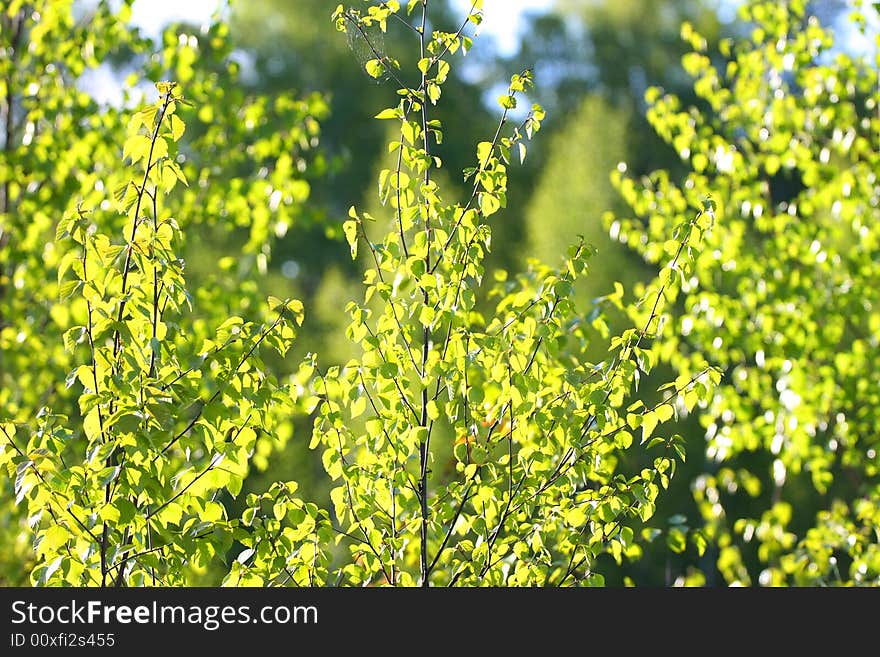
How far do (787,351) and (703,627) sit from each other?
347cm

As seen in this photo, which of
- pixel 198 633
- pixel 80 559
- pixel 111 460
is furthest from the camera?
pixel 111 460

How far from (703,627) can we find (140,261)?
1.77 m

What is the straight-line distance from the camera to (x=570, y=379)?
313cm

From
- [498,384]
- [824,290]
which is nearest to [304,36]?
[824,290]

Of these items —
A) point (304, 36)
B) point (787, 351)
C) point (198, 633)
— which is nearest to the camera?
point (198, 633)

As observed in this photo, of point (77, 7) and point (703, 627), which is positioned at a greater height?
point (77, 7)

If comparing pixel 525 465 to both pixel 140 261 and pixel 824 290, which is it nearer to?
pixel 140 261

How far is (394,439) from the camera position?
302 centimetres

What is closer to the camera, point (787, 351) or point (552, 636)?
point (552, 636)

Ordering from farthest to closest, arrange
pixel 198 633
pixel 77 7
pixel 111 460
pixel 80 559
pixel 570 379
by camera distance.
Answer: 1. pixel 77 7
2. pixel 570 379
3. pixel 111 460
4. pixel 80 559
5. pixel 198 633

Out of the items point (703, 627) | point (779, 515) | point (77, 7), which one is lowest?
point (703, 627)

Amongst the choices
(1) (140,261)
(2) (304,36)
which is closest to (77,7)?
(2) (304,36)

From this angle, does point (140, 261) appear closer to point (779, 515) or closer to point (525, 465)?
point (525, 465)

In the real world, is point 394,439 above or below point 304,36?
below
